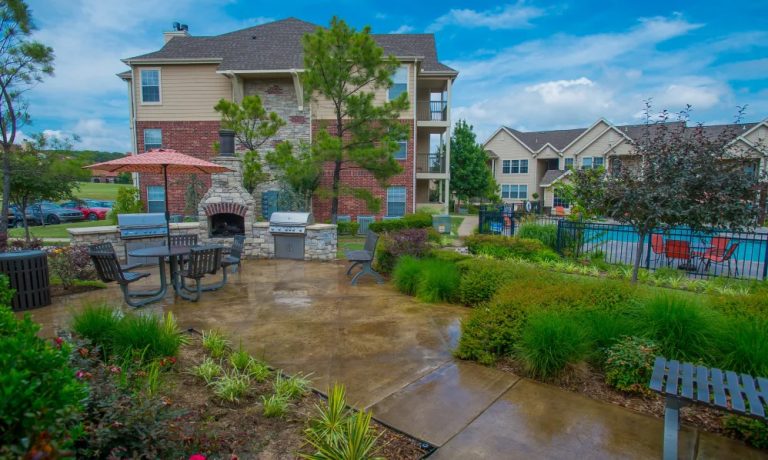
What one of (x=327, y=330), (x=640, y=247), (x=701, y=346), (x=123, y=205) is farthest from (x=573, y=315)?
(x=123, y=205)

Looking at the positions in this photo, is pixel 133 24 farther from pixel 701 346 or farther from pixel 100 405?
pixel 701 346

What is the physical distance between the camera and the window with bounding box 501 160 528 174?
4112 centimetres

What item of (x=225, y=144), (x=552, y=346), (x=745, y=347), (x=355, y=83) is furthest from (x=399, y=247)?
(x=355, y=83)

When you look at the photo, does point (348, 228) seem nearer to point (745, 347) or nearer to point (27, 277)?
point (27, 277)

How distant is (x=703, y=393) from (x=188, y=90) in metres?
21.2

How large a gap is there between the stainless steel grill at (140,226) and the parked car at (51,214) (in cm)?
1879

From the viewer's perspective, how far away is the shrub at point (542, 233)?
12.2 metres

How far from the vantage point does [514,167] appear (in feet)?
137

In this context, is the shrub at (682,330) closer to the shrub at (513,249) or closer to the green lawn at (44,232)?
the shrub at (513,249)

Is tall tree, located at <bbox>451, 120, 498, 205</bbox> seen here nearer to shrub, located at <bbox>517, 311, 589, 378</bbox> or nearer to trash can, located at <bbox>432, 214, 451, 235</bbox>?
trash can, located at <bbox>432, 214, 451, 235</bbox>

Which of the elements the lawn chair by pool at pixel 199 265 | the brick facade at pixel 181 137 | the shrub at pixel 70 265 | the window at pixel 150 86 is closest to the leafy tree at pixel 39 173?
the shrub at pixel 70 265

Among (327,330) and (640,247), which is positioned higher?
(640,247)

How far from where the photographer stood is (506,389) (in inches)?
154

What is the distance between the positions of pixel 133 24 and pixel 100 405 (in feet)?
35.0
